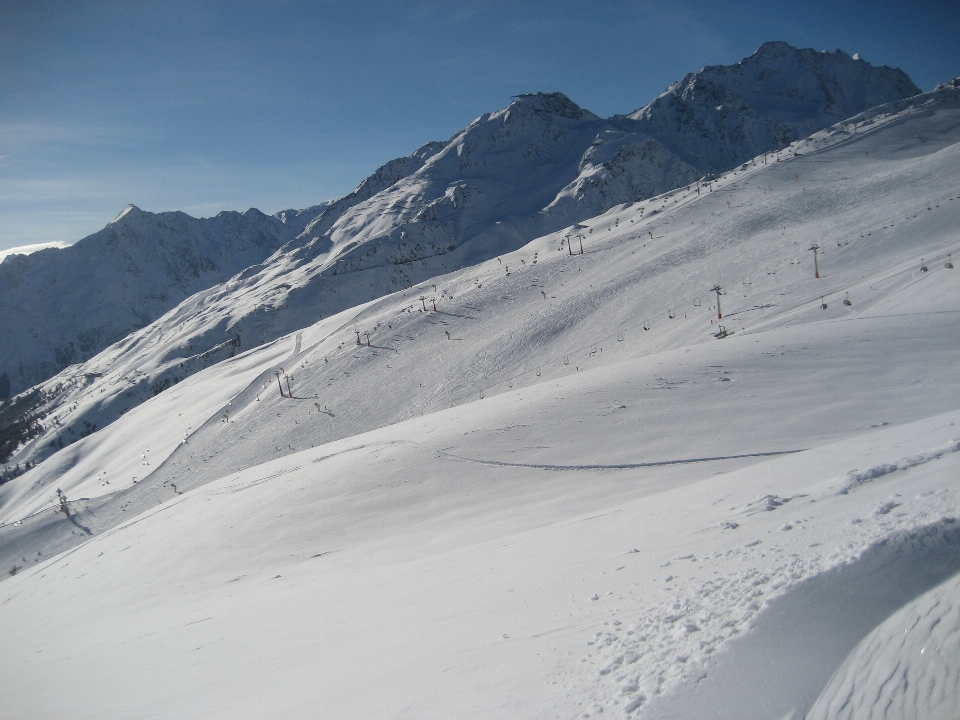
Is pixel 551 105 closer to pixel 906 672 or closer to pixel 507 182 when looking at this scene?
pixel 507 182

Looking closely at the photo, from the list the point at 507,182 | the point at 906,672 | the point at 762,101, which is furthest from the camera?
the point at 762,101

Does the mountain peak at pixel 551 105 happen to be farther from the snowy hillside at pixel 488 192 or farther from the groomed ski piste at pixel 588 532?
the groomed ski piste at pixel 588 532

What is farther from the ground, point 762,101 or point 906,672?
point 762,101

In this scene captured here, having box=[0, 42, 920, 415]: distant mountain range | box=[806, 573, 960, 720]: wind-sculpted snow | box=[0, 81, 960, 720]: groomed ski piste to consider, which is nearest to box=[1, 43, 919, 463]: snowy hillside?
box=[0, 42, 920, 415]: distant mountain range

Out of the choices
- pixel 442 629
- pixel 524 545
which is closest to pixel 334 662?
pixel 442 629

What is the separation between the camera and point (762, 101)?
6521 inches

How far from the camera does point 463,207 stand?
129 meters

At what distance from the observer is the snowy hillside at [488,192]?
108m

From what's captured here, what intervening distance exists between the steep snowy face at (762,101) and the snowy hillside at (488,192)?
45cm

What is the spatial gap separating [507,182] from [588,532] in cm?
13958

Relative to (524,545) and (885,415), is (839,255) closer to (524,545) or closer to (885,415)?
(885,415)

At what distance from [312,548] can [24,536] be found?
2255 centimetres

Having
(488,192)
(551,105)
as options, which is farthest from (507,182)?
(551,105)

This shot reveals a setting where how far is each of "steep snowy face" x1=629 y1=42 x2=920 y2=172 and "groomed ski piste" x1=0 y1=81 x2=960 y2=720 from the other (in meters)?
129
